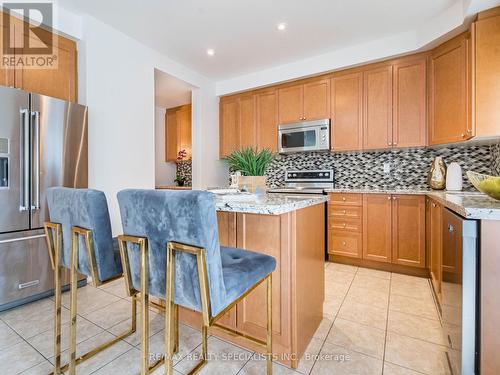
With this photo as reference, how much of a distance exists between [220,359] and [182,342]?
30 centimetres

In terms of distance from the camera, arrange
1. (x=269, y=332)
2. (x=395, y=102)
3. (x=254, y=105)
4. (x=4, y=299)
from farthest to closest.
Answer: (x=254, y=105)
(x=395, y=102)
(x=4, y=299)
(x=269, y=332)

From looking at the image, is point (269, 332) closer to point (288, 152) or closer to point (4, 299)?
point (4, 299)

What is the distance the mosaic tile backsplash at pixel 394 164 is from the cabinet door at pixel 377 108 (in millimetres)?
309

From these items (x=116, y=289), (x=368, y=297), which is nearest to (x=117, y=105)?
(x=116, y=289)

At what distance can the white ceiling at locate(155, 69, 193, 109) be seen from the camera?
3.57 m

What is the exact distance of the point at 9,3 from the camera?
6.80 feet

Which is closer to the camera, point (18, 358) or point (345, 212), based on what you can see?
point (18, 358)

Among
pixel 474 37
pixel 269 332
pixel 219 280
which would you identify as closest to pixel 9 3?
pixel 219 280

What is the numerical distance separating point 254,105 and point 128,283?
3.38 meters

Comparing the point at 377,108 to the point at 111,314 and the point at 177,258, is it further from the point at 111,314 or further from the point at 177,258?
the point at 111,314

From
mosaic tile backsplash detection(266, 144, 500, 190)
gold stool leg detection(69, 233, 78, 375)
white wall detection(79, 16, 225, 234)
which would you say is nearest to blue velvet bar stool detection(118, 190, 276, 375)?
gold stool leg detection(69, 233, 78, 375)

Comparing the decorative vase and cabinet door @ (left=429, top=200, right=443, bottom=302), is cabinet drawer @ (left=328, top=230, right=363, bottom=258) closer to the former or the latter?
cabinet door @ (left=429, top=200, right=443, bottom=302)

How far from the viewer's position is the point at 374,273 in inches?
110

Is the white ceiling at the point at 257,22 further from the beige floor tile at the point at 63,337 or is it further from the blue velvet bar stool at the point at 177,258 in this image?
the beige floor tile at the point at 63,337
